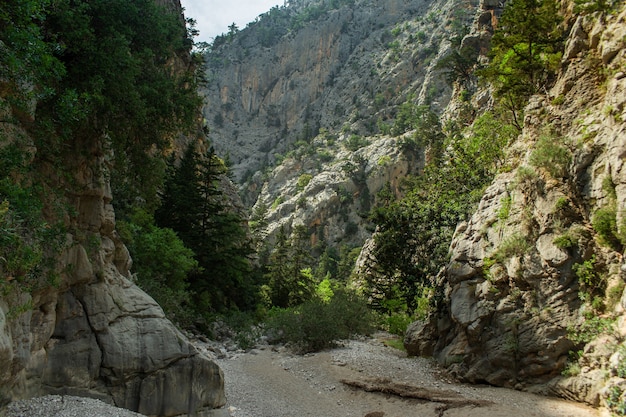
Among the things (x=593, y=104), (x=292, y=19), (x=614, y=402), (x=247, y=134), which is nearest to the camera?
(x=614, y=402)

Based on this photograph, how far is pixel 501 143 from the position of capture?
2552 cm

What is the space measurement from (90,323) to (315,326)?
11.4 meters

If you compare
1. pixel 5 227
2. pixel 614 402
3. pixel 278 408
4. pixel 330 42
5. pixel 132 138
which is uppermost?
pixel 330 42

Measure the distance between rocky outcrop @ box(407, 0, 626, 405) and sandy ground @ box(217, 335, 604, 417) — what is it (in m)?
0.89

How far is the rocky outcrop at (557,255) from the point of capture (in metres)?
10.4

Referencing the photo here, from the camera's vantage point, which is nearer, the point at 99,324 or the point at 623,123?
the point at 99,324

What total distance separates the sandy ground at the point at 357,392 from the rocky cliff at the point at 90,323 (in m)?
2.51

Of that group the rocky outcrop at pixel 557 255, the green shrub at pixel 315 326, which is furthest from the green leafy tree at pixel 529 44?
the green shrub at pixel 315 326

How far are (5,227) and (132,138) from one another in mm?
4686

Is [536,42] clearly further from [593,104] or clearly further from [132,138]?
[132,138]

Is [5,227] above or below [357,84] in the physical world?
below

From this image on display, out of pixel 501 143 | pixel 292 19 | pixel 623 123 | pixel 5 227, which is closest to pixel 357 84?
pixel 292 19

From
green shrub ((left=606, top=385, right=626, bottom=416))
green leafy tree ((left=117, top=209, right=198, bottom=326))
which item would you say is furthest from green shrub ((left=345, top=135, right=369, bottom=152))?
green shrub ((left=606, top=385, right=626, bottom=416))

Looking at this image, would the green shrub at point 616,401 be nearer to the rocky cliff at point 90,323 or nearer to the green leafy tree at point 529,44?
the rocky cliff at point 90,323
